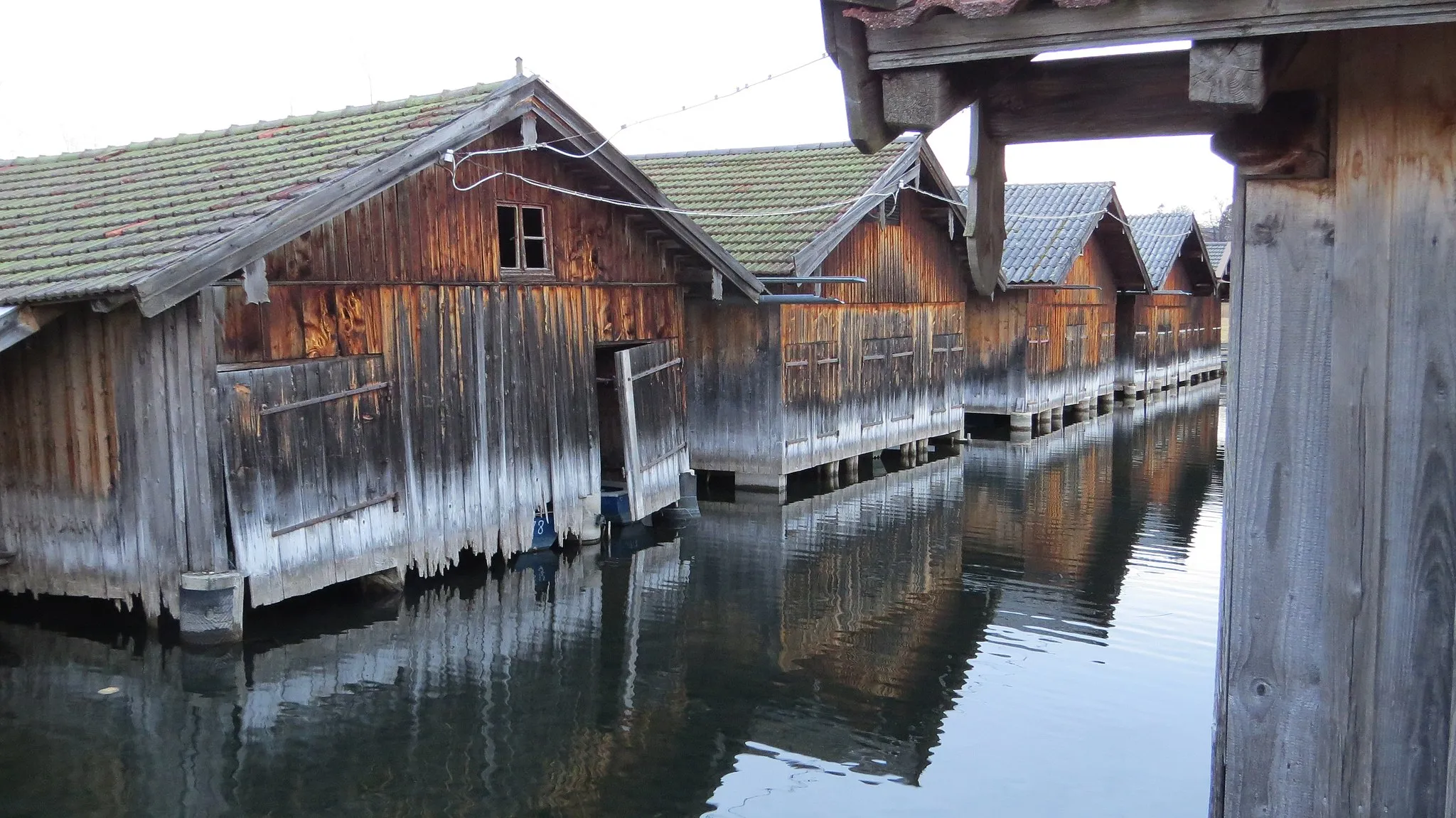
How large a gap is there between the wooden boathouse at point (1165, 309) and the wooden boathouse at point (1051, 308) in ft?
8.01

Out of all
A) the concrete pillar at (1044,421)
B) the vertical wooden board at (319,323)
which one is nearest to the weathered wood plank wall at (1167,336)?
the concrete pillar at (1044,421)

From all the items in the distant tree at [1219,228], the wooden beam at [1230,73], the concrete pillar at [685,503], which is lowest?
the concrete pillar at [685,503]

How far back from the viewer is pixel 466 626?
9.67 meters

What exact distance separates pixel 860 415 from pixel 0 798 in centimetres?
1387

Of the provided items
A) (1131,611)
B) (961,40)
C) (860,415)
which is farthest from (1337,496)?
(860,415)

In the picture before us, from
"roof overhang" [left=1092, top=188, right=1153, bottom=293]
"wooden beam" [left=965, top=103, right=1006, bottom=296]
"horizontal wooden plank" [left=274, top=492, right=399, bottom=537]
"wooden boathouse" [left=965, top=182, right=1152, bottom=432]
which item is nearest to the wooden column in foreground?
"wooden beam" [left=965, top=103, right=1006, bottom=296]

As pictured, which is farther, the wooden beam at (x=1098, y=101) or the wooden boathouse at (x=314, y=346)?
the wooden boathouse at (x=314, y=346)

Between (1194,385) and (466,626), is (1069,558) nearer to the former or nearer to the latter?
(466,626)

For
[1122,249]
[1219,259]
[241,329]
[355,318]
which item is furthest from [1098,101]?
[1219,259]

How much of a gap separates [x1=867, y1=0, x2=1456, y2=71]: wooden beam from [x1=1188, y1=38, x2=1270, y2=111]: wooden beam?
3cm

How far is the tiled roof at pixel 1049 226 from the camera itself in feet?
77.6

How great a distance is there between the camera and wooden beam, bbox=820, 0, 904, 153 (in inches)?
129

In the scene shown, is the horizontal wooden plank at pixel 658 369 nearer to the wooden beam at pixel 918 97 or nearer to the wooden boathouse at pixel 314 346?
the wooden boathouse at pixel 314 346

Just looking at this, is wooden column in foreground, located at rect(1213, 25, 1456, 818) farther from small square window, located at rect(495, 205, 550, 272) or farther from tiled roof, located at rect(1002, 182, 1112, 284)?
tiled roof, located at rect(1002, 182, 1112, 284)
